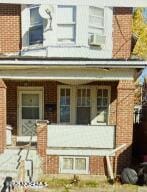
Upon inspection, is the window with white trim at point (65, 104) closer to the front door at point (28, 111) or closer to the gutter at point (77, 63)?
the front door at point (28, 111)

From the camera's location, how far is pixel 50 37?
43.3 feet

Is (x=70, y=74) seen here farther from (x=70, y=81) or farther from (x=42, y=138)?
(x=42, y=138)

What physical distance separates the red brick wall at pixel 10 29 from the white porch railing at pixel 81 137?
433 centimetres

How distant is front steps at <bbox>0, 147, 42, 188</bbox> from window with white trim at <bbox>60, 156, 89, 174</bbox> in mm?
877

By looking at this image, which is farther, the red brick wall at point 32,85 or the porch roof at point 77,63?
the red brick wall at point 32,85

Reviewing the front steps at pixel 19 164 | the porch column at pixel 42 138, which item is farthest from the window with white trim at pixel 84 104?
the front steps at pixel 19 164

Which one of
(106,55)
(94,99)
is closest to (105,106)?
(94,99)

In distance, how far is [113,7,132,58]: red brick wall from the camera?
46.1 ft

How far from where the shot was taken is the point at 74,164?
38.5ft

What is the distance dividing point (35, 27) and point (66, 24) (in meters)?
1.28

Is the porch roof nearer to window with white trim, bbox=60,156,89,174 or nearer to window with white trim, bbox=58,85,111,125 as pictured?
window with white trim, bbox=58,85,111,125

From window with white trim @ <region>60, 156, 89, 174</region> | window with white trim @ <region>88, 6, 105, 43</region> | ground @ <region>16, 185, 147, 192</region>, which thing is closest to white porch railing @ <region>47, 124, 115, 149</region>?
window with white trim @ <region>60, 156, 89, 174</region>

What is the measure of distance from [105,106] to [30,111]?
308cm

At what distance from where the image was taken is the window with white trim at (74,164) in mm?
11688
